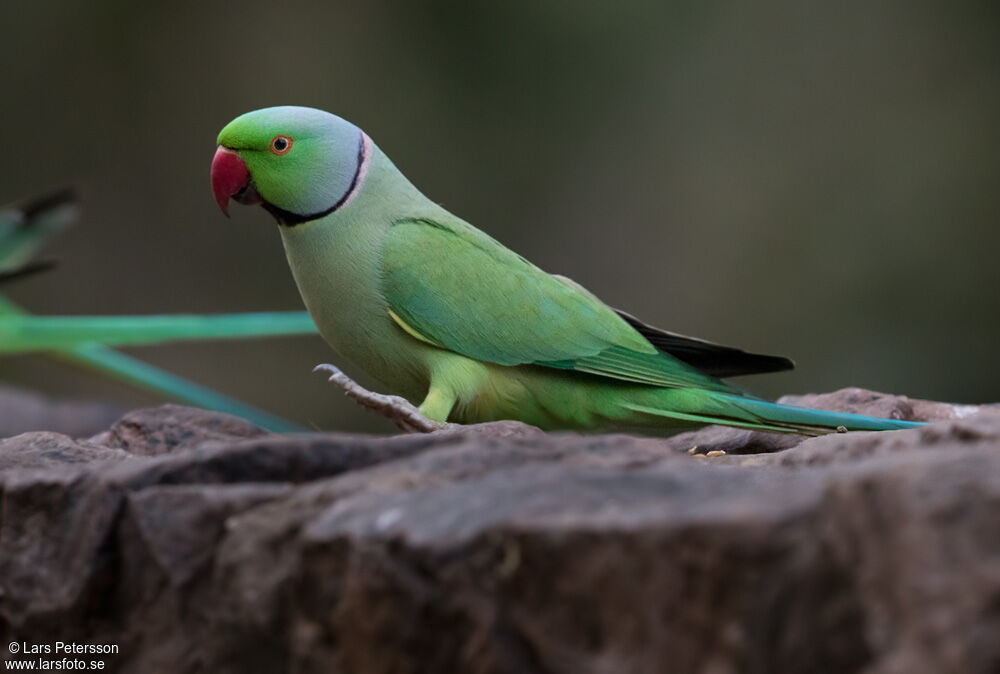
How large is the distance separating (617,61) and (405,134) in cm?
158

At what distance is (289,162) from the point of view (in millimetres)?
2633

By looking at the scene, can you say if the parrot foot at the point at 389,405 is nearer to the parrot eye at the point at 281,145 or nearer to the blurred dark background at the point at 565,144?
the parrot eye at the point at 281,145

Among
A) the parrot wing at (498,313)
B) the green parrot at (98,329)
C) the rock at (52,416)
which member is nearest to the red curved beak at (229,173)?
the parrot wing at (498,313)

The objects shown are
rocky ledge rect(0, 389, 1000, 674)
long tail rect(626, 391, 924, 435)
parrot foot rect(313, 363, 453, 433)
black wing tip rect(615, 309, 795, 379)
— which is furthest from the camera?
black wing tip rect(615, 309, 795, 379)

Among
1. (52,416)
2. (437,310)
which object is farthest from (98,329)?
(437,310)

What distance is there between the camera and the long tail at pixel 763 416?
2471 millimetres

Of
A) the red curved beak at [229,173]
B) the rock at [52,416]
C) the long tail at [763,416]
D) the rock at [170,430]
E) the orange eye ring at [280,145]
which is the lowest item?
the rock at [52,416]

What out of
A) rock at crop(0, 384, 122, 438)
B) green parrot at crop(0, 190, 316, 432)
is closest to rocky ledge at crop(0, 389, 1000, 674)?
green parrot at crop(0, 190, 316, 432)

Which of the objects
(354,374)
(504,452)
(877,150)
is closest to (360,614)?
(504,452)

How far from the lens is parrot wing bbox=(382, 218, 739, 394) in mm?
2590

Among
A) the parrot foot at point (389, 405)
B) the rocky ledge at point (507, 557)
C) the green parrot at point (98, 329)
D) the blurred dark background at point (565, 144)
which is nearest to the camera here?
the rocky ledge at point (507, 557)

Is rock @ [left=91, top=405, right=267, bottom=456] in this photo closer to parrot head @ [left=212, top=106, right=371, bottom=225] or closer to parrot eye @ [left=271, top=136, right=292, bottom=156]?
parrot head @ [left=212, top=106, right=371, bottom=225]

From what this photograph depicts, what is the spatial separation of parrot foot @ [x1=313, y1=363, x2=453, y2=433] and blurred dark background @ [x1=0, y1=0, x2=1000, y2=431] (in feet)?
15.8

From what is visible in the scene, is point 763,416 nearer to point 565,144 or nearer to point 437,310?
point 437,310
